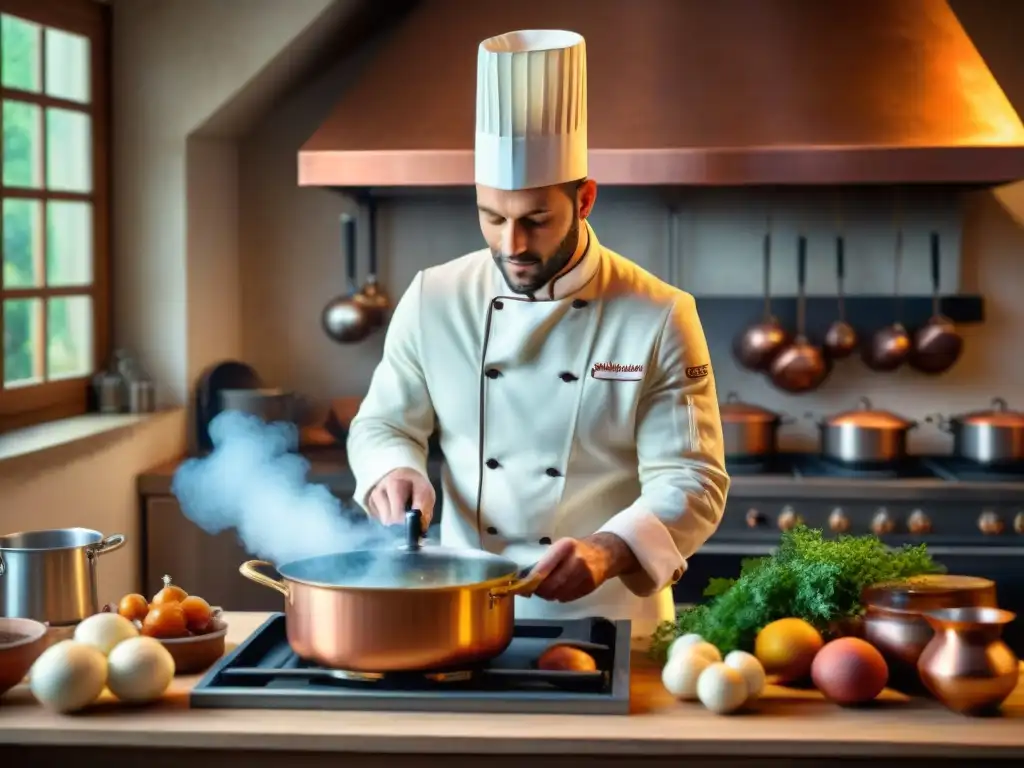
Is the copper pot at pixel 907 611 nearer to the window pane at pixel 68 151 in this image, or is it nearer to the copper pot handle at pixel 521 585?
the copper pot handle at pixel 521 585

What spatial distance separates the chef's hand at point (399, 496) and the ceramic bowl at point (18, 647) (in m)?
0.51

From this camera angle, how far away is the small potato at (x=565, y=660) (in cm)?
165

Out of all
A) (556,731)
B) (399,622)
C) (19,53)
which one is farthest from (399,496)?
(19,53)

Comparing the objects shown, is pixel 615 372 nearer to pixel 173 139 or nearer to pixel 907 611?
pixel 907 611

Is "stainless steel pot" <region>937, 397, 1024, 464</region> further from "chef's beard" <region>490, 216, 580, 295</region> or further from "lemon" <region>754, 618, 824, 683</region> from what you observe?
"lemon" <region>754, 618, 824, 683</region>

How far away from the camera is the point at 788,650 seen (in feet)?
5.43

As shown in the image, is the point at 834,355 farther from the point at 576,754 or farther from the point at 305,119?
the point at 576,754

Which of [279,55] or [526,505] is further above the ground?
[279,55]

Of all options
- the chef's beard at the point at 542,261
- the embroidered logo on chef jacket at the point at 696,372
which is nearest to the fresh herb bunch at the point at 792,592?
the embroidered logo on chef jacket at the point at 696,372

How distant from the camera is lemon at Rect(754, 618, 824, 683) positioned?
166cm

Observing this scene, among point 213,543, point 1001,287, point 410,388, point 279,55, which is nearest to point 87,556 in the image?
point 410,388

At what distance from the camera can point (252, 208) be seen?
13.4 ft

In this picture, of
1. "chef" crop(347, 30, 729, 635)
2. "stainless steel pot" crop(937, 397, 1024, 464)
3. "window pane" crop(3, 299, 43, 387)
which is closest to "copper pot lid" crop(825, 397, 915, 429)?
"stainless steel pot" crop(937, 397, 1024, 464)

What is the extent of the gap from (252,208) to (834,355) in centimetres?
178
